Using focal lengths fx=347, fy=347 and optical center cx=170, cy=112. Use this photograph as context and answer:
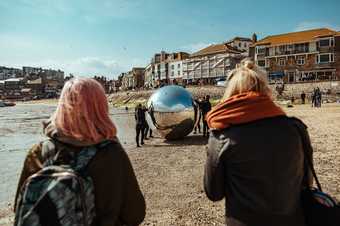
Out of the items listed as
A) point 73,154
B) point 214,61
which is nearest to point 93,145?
point 73,154

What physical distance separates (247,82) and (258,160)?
0.66m

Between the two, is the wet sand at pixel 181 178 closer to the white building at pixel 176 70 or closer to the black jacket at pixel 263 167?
the black jacket at pixel 263 167

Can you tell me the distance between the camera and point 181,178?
→ 9625 millimetres

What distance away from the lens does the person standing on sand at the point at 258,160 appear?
106 inches

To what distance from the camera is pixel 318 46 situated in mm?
77688

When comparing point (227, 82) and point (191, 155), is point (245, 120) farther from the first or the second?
point (191, 155)

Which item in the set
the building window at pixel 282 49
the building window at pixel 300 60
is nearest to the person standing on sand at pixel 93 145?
the building window at pixel 300 60

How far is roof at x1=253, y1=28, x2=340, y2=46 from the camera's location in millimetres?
79994

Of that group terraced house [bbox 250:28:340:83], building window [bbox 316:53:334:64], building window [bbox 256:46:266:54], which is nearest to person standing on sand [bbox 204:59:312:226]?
terraced house [bbox 250:28:340:83]

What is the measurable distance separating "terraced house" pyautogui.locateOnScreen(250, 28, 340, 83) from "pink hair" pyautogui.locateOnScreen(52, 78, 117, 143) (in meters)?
75.4

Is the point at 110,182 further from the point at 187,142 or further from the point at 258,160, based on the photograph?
the point at 187,142

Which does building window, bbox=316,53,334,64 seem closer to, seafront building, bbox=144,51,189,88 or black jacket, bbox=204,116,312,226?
seafront building, bbox=144,51,189,88

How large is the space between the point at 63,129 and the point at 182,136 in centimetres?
1513

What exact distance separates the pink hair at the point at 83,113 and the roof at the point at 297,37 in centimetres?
8405
